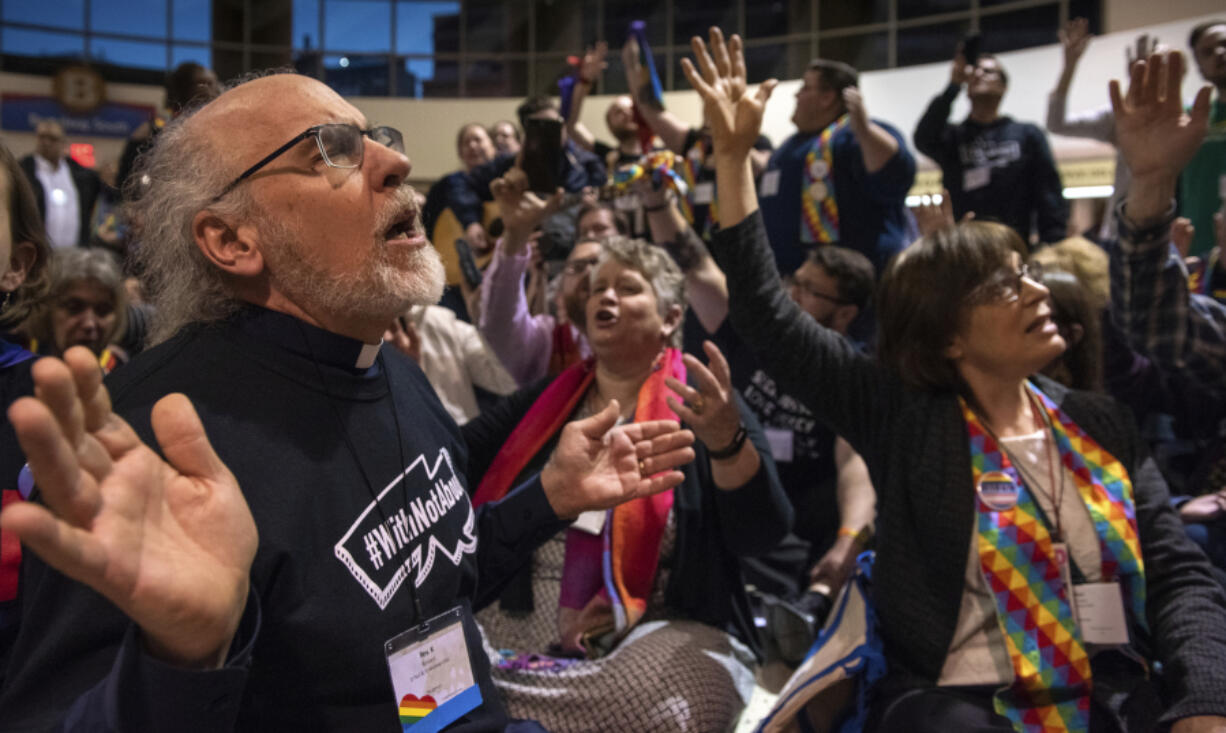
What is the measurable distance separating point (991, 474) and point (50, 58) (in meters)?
15.2

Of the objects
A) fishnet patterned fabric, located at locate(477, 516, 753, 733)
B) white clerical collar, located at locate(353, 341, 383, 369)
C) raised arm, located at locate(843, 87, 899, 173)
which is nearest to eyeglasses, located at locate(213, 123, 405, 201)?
white clerical collar, located at locate(353, 341, 383, 369)

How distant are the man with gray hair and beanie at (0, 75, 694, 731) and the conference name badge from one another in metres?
0.62

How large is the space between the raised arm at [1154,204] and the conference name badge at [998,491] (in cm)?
63

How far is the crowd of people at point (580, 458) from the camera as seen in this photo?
3.03 ft

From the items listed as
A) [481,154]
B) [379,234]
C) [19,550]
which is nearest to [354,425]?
[379,234]

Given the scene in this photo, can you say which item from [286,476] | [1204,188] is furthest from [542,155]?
[1204,188]

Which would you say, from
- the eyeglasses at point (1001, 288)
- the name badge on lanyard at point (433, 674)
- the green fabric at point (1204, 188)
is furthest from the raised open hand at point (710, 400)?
the green fabric at point (1204, 188)

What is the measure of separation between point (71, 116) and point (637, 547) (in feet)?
45.0

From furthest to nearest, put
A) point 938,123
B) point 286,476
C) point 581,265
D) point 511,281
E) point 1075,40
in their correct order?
point 938,123, point 1075,40, point 581,265, point 511,281, point 286,476

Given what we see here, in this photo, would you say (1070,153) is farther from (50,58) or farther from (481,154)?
(50,58)

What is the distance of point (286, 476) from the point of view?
3.67 ft

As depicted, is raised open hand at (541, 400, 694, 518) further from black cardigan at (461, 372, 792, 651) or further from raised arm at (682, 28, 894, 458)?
black cardigan at (461, 372, 792, 651)

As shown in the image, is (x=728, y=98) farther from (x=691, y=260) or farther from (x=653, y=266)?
(x=691, y=260)

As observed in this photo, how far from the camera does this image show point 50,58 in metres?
13.0
